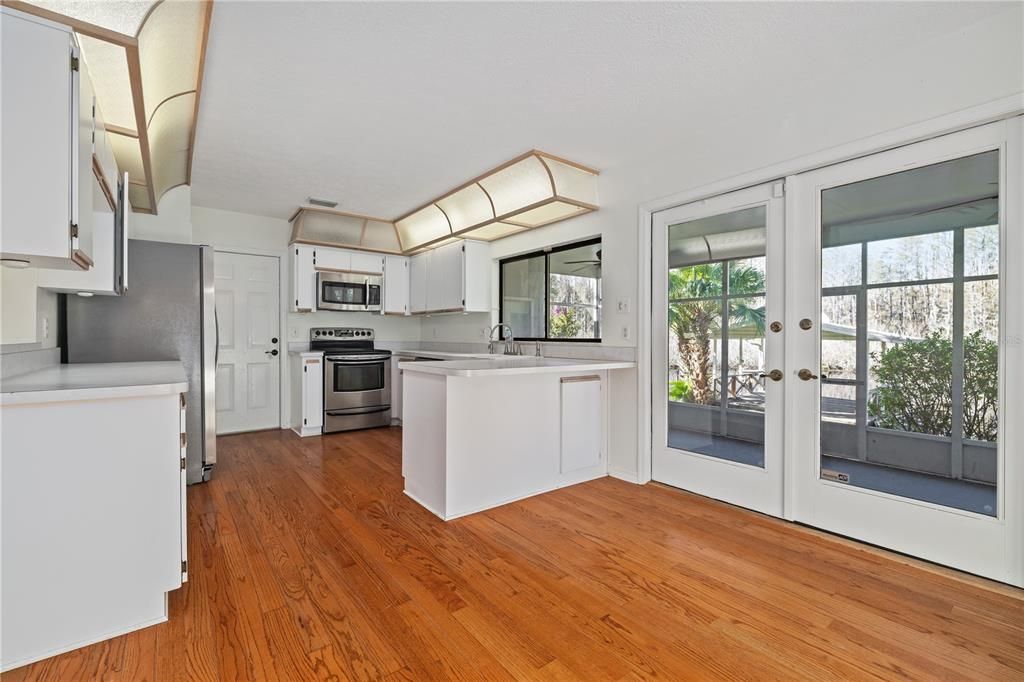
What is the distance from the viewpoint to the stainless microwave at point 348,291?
519cm

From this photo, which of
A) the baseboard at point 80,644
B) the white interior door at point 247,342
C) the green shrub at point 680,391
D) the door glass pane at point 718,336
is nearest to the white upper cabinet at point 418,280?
the white interior door at point 247,342

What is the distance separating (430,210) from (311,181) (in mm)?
1264

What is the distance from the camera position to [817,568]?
2176 millimetres

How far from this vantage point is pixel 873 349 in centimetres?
241

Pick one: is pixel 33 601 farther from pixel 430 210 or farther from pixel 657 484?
pixel 430 210

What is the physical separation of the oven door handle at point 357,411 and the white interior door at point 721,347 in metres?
3.20

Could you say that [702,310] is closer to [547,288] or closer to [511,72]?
[547,288]

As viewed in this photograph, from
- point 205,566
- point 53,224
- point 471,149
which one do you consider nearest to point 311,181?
point 471,149

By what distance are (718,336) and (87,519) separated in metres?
3.25

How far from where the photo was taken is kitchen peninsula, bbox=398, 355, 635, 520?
9.12 feet

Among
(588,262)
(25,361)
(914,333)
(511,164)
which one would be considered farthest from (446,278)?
(914,333)

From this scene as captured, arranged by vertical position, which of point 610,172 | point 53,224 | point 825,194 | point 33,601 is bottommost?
point 33,601

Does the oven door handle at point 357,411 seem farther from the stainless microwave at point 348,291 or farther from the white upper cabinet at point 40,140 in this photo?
the white upper cabinet at point 40,140

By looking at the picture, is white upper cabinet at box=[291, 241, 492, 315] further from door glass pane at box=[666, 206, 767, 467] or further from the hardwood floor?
the hardwood floor
